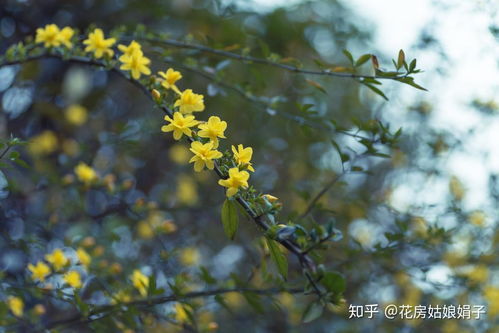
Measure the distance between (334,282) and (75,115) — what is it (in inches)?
77.3

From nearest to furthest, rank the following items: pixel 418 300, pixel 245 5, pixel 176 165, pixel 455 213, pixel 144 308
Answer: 1. pixel 144 308
2. pixel 455 213
3. pixel 245 5
4. pixel 418 300
5. pixel 176 165

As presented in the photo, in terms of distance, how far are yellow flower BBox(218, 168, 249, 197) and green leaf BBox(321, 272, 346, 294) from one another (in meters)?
0.21

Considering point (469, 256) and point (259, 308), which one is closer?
point (259, 308)

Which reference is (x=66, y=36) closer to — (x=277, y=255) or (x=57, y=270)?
(x=57, y=270)

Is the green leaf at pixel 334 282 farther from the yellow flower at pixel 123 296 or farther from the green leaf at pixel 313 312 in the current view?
the yellow flower at pixel 123 296

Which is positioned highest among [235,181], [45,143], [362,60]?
[362,60]

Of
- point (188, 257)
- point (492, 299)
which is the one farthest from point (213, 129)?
point (492, 299)

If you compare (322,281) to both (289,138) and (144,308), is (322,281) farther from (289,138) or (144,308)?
(289,138)

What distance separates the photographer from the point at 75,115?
246 centimetres

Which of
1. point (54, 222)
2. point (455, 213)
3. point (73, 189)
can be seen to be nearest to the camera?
point (54, 222)

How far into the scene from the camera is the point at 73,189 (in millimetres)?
1882

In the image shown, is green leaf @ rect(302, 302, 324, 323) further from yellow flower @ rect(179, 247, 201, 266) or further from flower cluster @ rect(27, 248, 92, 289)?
yellow flower @ rect(179, 247, 201, 266)

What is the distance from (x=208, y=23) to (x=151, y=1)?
0.38 metres

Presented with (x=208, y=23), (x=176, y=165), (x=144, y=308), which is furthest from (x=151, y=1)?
(x=144, y=308)
